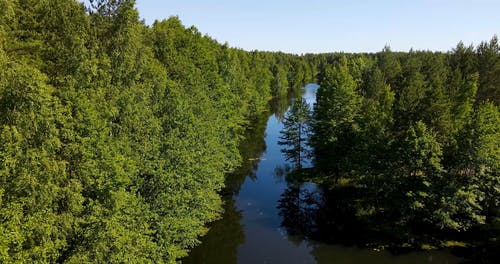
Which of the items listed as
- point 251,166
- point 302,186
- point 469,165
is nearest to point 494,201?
point 469,165

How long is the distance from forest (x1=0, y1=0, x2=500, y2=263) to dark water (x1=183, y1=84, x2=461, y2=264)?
2.60m

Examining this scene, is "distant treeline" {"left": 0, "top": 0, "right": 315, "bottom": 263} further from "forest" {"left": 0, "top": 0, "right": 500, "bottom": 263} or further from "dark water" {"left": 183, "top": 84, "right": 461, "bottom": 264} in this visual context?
"dark water" {"left": 183, "top": 84, "right": 461, "bottom": 264}

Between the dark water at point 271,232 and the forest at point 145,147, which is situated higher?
the forest at point 145,147

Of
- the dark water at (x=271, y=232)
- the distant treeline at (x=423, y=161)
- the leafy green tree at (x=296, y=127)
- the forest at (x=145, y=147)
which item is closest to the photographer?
the forest at (x=145, y=147)

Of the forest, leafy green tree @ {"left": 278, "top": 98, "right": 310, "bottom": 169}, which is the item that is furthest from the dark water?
leafy green tree @ {"left": 278, "top": 98, "right": 310, "bottom": 169}

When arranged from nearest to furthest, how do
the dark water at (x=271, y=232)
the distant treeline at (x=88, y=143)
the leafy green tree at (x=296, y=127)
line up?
the distant treeline at (x=88, y=143)
the dark water at (x=271, y=232)
the leafy green tree at (x=296, y=127)

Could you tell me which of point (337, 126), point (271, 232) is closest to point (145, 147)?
point (271, 232)

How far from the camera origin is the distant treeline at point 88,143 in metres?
15.1

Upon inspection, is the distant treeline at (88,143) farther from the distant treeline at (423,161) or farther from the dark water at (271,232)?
the distant treeline at (423,161)

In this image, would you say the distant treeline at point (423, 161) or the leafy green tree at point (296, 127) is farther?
the leafy green tree at point (296, 127)

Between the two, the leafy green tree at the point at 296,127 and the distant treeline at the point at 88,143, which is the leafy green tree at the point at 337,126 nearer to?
the leafy green tree at the point at 296,127

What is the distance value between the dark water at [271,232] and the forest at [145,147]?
8.52ft

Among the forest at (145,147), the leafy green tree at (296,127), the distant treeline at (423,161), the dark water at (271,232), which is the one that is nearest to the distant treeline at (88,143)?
the forest at (145,147)

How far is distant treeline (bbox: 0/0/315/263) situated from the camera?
49.6ft
